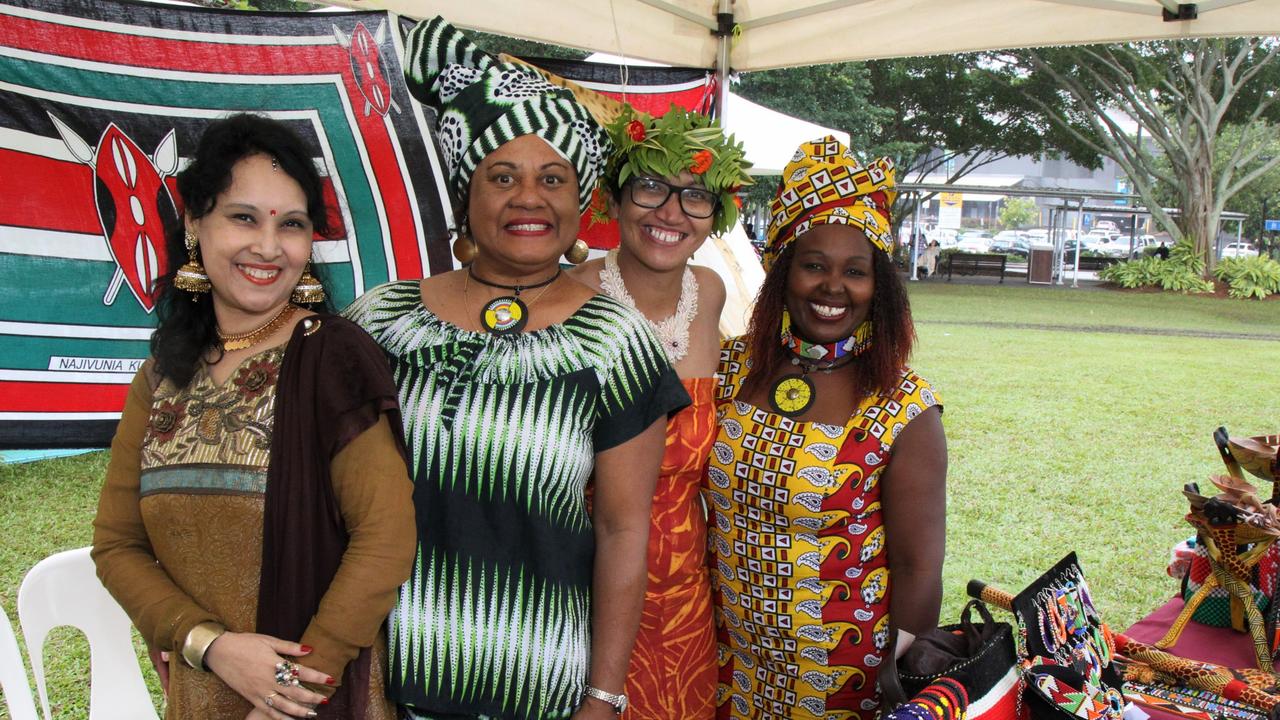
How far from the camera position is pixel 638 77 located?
14.2 ft

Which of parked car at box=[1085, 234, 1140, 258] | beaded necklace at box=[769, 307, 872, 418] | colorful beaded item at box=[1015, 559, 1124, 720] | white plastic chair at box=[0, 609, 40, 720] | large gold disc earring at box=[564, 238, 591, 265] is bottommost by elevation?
white plastic chair at box=[0, 609, 40, 720]

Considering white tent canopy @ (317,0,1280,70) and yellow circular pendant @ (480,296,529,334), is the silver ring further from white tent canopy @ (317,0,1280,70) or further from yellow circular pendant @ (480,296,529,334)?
white tent canopy @ (317,0,1280,70)

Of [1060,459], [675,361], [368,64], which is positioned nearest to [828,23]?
[368,64]

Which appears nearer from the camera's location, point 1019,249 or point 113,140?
point 113,140

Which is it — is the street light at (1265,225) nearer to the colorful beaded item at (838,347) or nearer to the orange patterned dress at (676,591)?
the colorful beaded item at (838,347)

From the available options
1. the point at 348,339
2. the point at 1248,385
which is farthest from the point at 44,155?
the point at 1248,385

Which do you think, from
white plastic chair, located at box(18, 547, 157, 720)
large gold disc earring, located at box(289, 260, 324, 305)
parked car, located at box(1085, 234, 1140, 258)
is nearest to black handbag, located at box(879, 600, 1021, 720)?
large gold disc earring, located at box(289, 260, 324, 305)

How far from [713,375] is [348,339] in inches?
42.5

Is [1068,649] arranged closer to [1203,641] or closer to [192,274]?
[1203,641]

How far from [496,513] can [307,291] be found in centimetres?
56

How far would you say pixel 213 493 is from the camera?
1576 millimetres

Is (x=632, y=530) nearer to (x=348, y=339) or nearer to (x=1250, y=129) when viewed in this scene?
(x=348, y=339)

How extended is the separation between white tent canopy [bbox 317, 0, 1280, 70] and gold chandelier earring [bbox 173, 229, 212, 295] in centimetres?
229

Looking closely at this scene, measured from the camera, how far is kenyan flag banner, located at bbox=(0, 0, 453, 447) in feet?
10.4
